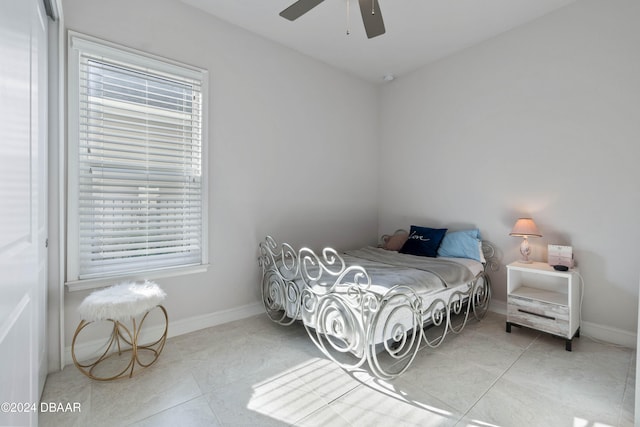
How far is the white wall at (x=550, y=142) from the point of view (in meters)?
2.40

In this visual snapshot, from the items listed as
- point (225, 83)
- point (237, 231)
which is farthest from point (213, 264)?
point (225, 83)

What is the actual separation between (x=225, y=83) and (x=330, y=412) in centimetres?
281

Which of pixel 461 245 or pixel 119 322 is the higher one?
pixel 461 245

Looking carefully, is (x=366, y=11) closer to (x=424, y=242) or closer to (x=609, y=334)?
(x=424, y=242)

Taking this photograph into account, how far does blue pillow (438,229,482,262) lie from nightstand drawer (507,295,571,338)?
21.2 inches

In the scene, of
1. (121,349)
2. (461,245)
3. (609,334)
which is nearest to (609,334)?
(609,334)

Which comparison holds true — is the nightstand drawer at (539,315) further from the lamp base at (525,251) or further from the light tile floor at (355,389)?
the lamp base at (525,251)

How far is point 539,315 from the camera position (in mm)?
2463

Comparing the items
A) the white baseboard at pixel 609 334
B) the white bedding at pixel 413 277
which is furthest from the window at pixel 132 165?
the white baseboard at pixel 609 334

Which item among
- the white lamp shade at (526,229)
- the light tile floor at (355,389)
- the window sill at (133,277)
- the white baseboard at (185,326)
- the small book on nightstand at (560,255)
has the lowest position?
the light tile floor at (355,389)

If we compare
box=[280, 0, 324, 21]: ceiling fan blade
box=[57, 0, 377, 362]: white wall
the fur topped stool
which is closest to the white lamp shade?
box=[57, 0, 377, 362]: white wall

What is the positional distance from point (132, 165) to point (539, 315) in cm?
356

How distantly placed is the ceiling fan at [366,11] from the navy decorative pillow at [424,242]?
6.96ft

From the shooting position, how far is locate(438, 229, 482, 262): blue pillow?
3.03 m
